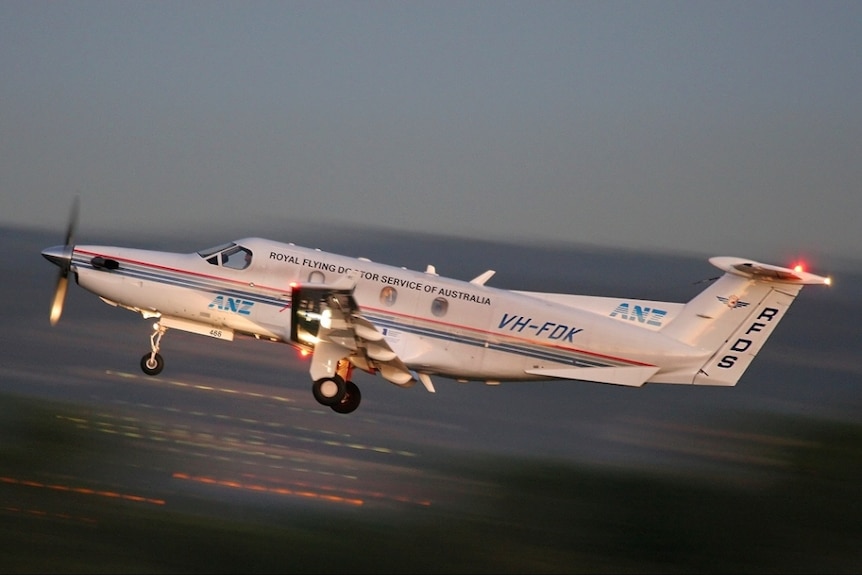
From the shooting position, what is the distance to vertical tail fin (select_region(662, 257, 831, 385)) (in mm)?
24562

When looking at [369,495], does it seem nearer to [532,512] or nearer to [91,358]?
[532,512]

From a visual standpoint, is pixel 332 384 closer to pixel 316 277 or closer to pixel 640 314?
pixel 316 277

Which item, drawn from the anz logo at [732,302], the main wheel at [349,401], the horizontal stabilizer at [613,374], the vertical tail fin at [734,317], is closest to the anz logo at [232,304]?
the main wheel at [349,401]

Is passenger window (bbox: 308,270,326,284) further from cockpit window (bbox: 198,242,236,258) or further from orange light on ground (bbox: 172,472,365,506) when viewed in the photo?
orange light on ground (bbox: 172,472,365,506)

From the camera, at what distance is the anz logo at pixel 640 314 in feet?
84.6

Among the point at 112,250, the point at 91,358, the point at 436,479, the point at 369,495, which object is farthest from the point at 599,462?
the point at 112,250

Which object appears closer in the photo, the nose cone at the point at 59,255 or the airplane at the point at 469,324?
the airplane at the point at 469,324

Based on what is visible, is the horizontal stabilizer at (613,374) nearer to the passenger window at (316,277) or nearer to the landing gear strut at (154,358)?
the passenger window at (316,277)

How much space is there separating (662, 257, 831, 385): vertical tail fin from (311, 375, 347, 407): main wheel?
691cm

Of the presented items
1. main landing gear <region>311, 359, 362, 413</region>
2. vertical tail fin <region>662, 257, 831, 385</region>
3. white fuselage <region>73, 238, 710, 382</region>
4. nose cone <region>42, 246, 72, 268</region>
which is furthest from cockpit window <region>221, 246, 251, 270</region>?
vertical tail fin <region>662, 257, 831, 385</region>

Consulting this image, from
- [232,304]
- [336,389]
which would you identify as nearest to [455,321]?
[336,389]

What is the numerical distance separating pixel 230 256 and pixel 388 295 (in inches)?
137

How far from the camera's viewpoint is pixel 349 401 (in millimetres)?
26234

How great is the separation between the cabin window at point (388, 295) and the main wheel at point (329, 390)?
190 centimetres
